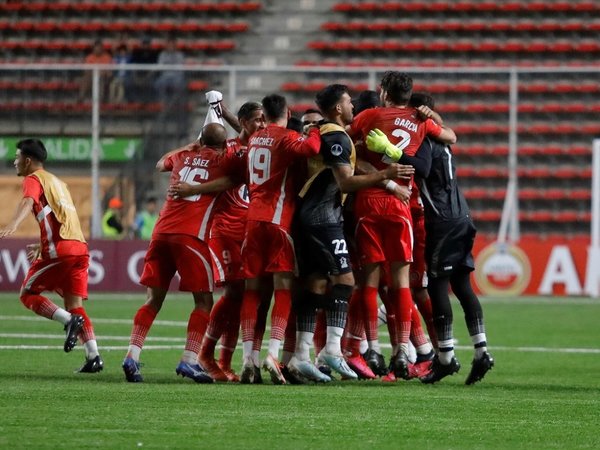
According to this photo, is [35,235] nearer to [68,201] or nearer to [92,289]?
[92,289]

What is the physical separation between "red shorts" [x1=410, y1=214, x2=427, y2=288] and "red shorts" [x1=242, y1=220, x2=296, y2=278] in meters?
1.28

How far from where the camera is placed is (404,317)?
10.5 metres

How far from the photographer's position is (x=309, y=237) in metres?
10.3

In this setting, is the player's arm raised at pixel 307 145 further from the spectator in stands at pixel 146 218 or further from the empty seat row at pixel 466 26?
the empty seat row at pixel 466 26

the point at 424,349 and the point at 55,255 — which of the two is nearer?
the point at 55,255

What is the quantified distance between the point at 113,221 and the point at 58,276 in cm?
1136

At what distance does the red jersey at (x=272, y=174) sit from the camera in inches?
403

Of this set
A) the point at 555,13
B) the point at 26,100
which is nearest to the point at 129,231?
the point at 26,100

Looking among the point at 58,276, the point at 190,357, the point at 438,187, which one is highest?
the point at 438,187

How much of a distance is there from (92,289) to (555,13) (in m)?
11.0

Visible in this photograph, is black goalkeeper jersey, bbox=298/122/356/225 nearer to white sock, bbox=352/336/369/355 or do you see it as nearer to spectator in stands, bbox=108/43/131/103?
white sock, bbox=352/336/369/355

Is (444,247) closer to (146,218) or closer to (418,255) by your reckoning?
(418,255)

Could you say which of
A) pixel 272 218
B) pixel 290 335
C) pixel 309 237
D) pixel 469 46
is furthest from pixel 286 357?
pixel 469 46

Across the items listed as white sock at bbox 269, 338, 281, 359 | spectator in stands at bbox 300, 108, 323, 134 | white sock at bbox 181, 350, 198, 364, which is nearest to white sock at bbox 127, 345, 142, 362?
white sock at bbox 181, 350, 198, 364
